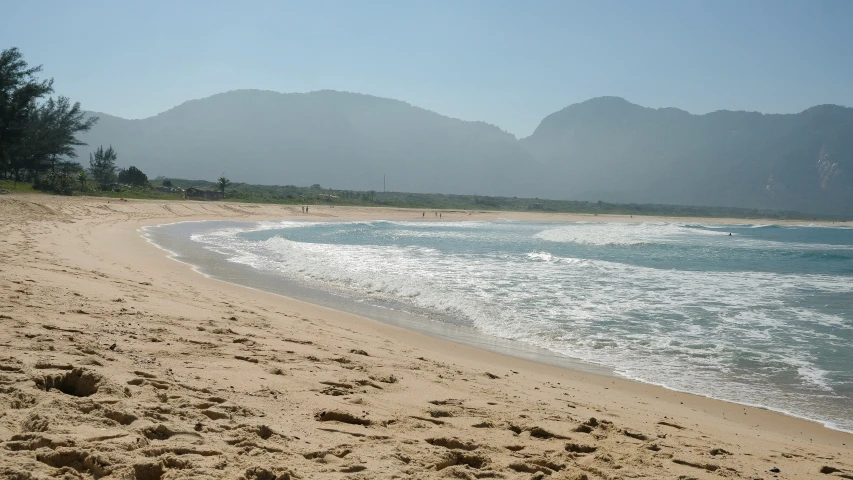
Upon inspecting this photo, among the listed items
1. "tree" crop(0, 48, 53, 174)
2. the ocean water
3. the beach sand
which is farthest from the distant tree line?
the beach sand

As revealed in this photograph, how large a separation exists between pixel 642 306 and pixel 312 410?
26.5 feet

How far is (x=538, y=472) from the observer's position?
325cm

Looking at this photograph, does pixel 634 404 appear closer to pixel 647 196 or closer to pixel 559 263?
pixel 559 263

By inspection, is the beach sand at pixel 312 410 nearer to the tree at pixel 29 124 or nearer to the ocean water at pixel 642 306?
the ocean water at pixel 642 306

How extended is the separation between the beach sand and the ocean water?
96 cm

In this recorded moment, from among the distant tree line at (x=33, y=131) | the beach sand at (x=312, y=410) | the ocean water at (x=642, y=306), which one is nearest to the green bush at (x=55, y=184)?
the distant tree line at (x=33, y=131)

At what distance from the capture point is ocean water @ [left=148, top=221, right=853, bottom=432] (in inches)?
261

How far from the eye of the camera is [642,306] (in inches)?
414

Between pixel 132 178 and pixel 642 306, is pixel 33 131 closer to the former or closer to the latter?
pixel 132 178

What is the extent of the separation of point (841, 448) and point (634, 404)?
1.54 m

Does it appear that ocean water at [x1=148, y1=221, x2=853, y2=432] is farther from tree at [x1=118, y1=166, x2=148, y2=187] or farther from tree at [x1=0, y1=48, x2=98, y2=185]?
tree at [x1=118, y1=166, x2=148, y2=187]

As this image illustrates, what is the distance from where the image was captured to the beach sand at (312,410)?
9.78 feet

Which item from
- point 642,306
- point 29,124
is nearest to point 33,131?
point 29,124

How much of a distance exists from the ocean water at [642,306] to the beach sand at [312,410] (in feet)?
3.15
